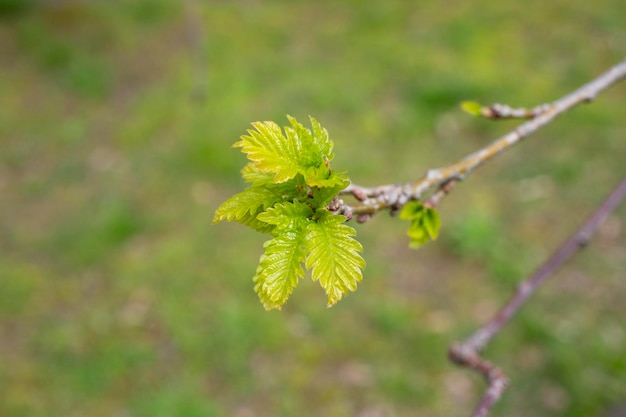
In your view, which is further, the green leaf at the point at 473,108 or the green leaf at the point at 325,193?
the green leaf at the point at 473,108

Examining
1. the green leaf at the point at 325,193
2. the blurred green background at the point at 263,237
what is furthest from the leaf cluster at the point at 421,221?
the blurred green background at the point at 263,237

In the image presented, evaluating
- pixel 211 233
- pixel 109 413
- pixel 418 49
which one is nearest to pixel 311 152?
pixel 109 413

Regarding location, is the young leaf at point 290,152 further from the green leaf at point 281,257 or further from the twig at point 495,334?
the twig at point 495,334

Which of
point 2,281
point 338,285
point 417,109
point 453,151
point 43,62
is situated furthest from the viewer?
point 43,62

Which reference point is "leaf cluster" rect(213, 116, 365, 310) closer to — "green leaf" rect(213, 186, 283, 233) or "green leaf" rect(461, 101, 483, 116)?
"green leaf" rect(213, 186, 283, 233)

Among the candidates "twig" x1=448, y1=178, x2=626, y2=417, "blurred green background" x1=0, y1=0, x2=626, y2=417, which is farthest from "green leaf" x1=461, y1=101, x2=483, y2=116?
"blurred green background" x1=0, y1=0, x2=626, y2=417

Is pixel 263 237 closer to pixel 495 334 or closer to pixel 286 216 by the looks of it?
pixel 495 334

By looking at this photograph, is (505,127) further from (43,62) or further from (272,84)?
(43,62)
